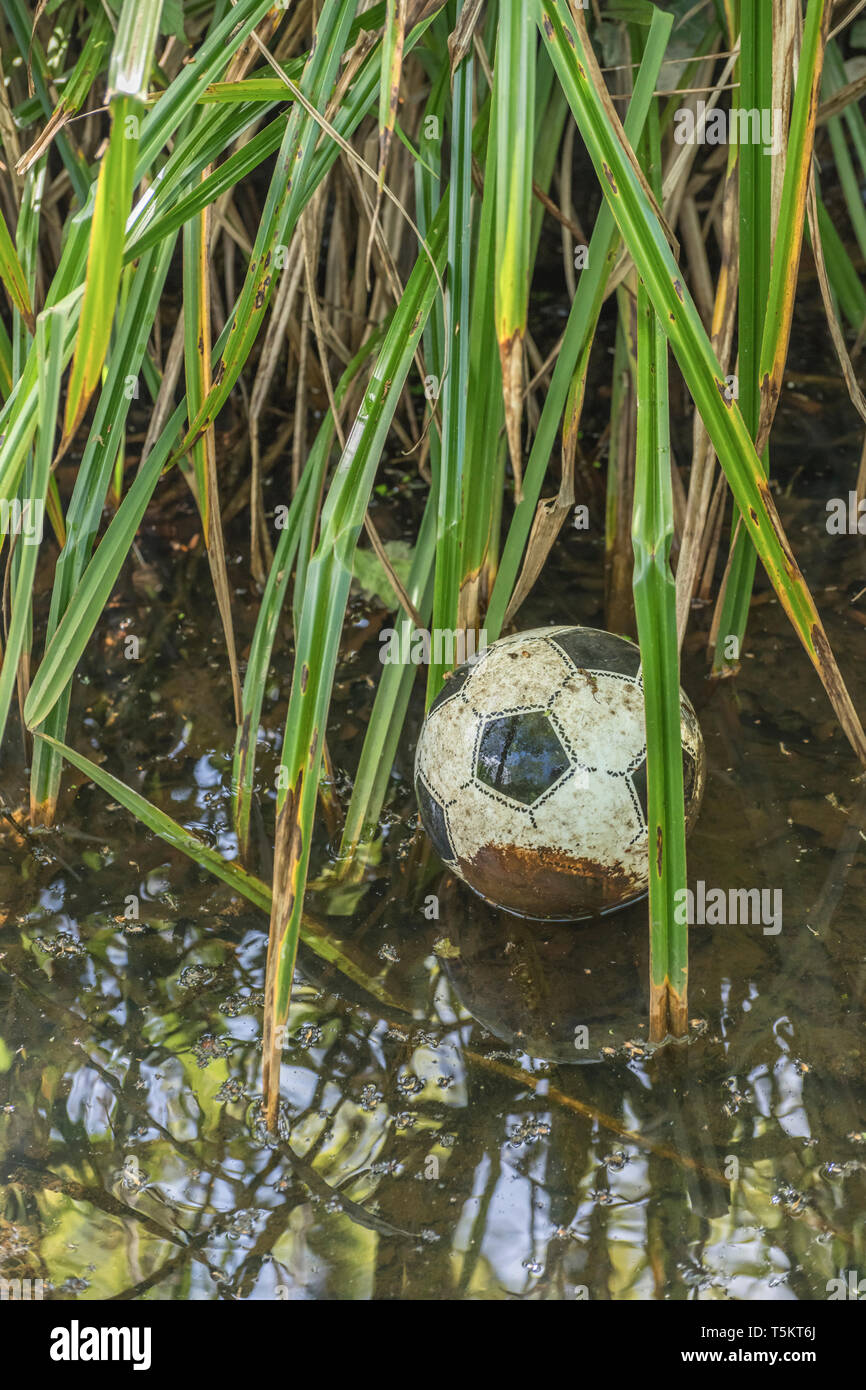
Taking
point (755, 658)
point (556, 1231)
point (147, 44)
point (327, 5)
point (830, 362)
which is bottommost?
point (556, 1231)

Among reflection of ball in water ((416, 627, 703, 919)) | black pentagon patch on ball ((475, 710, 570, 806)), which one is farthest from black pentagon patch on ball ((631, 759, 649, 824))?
black pentagon patch on ball ((475, 710, 570, 806))

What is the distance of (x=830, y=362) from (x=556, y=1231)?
278cm

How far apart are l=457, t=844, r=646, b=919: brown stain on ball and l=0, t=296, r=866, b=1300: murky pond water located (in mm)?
100

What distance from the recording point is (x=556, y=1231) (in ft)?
4.87

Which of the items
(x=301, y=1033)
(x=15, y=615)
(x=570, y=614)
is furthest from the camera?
(x=570, y=614)

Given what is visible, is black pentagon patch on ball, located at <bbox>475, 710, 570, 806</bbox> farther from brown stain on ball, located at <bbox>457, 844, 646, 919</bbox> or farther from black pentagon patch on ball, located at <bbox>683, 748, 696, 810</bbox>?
black pentagon patch on ball, located at <bbox>683, 748, 696, 810</bbox>

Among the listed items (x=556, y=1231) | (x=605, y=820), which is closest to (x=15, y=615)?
(x=605, y=820)

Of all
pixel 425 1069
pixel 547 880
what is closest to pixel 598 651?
pixel 547 880

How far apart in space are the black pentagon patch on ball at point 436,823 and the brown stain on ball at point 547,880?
0.03 metres

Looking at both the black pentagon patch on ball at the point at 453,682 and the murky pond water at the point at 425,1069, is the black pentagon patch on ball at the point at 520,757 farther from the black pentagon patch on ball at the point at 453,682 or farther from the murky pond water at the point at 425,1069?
the murky pond water at the point at 425,1069

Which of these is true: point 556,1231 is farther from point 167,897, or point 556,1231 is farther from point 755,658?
point 755,658

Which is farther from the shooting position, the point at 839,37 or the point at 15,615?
the point at 839,37

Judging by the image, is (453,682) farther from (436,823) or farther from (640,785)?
(640,785)

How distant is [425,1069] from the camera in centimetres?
172
